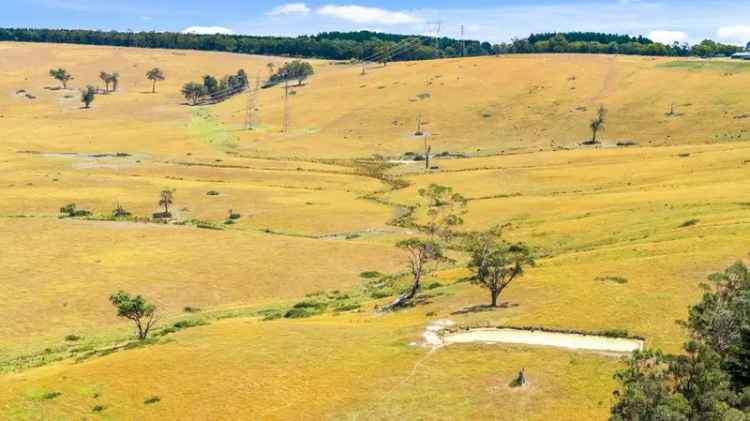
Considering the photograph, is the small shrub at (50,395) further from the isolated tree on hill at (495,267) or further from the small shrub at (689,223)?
the small shrub at (689,223)

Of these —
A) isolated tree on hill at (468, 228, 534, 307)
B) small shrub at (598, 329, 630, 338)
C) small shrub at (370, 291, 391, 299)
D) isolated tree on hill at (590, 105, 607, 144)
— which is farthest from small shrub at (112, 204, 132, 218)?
isolated tree on hill at (590, 105, 607, 144)

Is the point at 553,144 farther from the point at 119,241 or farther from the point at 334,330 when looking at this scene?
the point at 334,330

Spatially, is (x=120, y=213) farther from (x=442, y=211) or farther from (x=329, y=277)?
(x=442, y=211)

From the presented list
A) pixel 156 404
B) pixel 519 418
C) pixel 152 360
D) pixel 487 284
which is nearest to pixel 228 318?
pixel 152 360

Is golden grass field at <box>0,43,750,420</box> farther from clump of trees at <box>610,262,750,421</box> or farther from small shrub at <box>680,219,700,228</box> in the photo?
clump of trees at <box>610,262,750,421</box>

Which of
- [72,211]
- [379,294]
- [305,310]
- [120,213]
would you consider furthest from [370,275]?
[72,211]

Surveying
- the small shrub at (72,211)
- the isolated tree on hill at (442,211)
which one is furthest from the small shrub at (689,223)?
the small shrub at (72,211)
